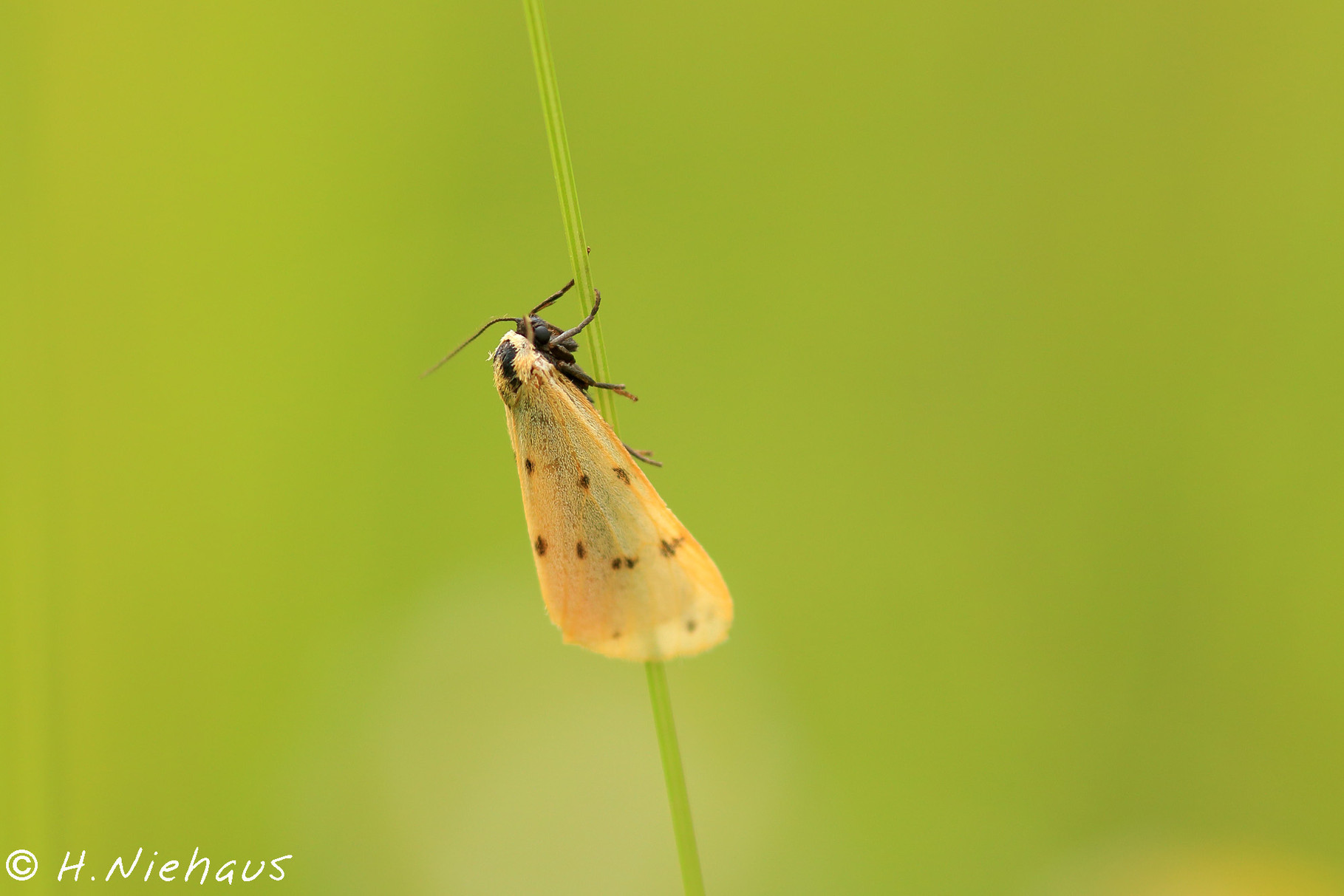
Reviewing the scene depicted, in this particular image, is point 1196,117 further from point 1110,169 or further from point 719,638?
point 719,638

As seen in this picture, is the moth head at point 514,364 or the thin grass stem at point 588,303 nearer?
the thin grass stem at point 588,303

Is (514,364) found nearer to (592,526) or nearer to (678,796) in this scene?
(592,526)

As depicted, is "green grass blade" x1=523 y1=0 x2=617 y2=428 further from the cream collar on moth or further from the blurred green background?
the blurred green background

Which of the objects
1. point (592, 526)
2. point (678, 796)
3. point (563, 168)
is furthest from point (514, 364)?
point (678, 796)

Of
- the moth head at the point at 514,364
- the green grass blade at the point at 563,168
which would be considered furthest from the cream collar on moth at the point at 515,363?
Result: the green grass blade at the point at 563,168

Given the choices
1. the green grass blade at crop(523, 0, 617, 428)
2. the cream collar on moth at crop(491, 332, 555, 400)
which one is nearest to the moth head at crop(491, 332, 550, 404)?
the cream collar on moth at crop(491, 332, 555, 400)

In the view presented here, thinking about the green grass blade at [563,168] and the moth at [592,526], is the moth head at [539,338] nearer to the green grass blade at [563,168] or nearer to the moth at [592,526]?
the moth at [592,526]

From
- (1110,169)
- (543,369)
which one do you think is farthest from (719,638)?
(1110,169)
